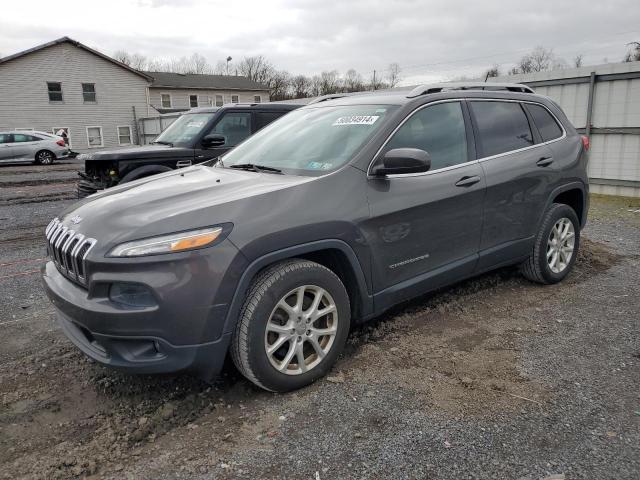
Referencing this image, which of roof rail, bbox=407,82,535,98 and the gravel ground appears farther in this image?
roof rail, bbox=407,82,535,98

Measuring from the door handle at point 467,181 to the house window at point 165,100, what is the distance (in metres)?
42.4

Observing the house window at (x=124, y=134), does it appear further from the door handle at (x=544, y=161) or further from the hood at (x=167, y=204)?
the door handle at (x=544, y=161)

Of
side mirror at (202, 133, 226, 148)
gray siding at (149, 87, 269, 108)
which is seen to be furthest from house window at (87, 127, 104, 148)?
side mirror at (202, 133, 226, 148)

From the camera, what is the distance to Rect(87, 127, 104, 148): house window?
33.5m

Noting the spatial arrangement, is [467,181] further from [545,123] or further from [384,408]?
[384,408]

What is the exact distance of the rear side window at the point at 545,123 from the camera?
15.3 ft

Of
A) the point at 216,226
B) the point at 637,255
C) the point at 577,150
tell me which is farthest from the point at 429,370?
the point at 637,255

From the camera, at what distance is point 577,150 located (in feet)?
16.0

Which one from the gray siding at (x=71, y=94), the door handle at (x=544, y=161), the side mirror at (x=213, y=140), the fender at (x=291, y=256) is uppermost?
the gray siding at (x=71, y=94)

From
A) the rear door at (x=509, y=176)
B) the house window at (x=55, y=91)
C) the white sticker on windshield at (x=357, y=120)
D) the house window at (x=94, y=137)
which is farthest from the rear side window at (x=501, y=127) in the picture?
the house window at (x=94, y=137)

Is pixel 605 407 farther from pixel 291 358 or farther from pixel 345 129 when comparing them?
pixel 345 129

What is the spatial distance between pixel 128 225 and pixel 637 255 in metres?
5.81

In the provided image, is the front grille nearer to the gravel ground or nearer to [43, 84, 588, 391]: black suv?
[43, 84, 588, 391]: black suv

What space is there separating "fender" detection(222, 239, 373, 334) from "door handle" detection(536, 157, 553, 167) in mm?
2256
